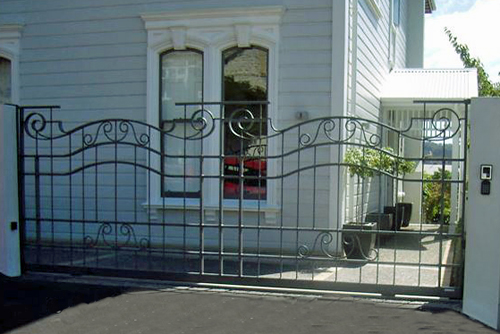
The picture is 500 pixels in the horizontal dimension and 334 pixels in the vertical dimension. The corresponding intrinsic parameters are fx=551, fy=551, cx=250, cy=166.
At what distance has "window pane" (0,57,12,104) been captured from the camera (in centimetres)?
988

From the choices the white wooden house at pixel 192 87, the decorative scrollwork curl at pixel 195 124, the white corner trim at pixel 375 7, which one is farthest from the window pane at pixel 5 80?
the white corner trim at pixel 375 7

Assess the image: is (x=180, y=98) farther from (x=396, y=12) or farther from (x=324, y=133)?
(x=396, y=12)

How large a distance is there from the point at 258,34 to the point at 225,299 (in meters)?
4.11

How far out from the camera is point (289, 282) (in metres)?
6.29

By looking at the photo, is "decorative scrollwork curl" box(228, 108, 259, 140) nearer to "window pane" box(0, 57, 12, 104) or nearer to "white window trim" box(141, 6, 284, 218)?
"white window trim" box(141, 6, 284, 218)

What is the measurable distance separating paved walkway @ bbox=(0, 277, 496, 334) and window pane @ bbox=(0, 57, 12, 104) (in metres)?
4.57

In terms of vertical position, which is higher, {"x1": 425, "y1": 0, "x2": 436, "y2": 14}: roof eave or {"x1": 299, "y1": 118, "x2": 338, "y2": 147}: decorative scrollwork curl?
{"x1": 425, "y1": 0, "x2": 436, "y2": 14}: roof eave

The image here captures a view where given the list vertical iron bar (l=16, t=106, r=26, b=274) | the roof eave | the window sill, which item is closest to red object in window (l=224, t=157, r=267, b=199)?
the window sill

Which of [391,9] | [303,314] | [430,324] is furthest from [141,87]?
[391,9]

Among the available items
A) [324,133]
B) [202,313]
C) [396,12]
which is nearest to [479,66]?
[396,12]

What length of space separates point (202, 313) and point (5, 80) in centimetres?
658

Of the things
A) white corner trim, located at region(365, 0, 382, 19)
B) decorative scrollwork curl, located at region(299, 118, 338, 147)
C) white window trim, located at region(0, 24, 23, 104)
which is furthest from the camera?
white corner trim, located at region(365, 0, 382, 19)

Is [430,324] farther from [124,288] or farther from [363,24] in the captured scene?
[363,24]

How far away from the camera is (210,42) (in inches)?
333
